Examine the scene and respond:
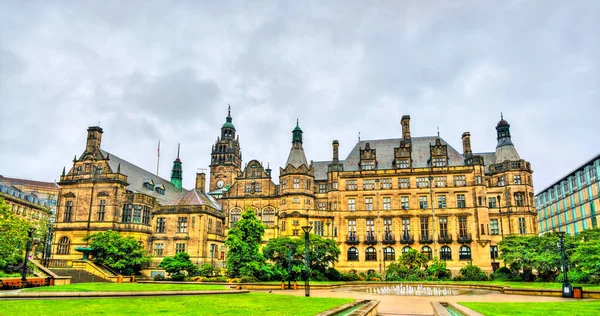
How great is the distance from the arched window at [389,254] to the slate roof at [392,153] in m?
12.1

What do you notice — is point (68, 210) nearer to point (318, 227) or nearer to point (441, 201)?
point (318, 227)

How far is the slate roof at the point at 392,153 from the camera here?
6273cm

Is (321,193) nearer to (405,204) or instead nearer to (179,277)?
(405,204)

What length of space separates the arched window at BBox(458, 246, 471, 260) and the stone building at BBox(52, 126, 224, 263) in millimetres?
33888

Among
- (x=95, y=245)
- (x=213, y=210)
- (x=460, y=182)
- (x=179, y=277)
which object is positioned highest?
(x=460, y=182)

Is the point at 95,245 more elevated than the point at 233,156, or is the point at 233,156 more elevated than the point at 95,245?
the point at 233,156

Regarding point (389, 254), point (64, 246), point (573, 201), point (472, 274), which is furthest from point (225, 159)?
point (573, 201)

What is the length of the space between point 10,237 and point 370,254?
4270 cm

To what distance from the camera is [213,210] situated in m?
61.5

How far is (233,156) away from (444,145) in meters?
48.9

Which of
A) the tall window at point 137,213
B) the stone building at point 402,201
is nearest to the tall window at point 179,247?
the tall window at point 137,213

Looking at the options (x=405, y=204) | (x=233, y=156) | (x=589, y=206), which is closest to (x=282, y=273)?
(x=405, y=204)

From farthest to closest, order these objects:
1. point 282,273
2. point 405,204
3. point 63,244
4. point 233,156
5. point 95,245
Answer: point 233,156
point 405,204
point 63,244
point 95,245
point 282,273

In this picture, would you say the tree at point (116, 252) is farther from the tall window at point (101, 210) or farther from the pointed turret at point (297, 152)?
the pointed turret at point (297, 152)
